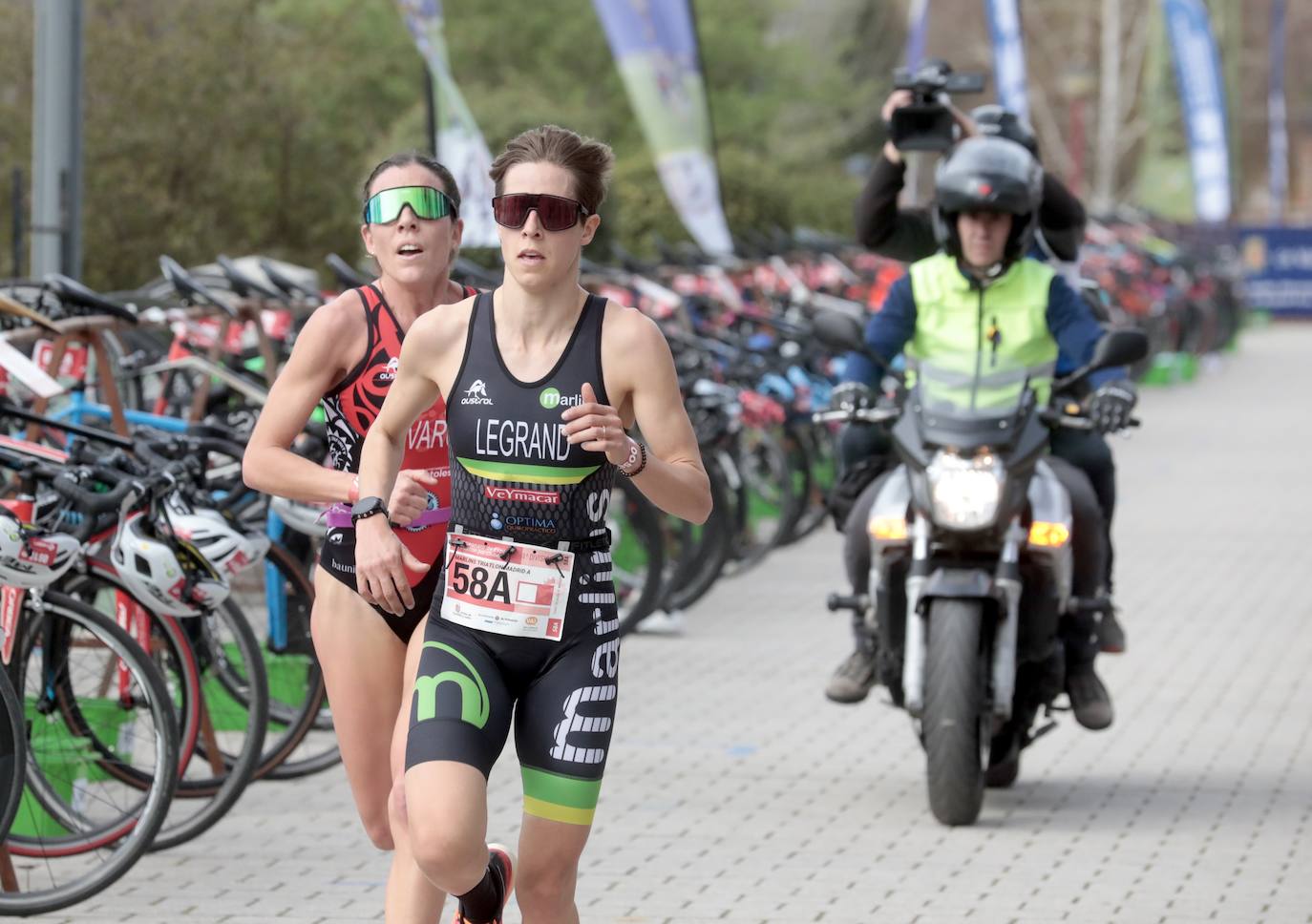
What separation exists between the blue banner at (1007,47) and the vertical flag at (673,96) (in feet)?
23.3

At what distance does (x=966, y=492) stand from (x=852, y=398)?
602mm

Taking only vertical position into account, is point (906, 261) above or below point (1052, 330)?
above

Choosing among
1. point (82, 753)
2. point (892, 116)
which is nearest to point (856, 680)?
point (892, 116)

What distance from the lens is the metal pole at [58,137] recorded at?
1026 cm

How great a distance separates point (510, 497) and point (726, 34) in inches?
1397

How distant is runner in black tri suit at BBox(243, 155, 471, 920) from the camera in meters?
4.94

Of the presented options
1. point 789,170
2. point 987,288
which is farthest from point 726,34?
point 987,288

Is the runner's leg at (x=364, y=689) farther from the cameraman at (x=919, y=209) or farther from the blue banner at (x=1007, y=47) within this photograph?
the blue banner at (x=1007, y=47)

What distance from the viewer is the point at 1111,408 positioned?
703 cm

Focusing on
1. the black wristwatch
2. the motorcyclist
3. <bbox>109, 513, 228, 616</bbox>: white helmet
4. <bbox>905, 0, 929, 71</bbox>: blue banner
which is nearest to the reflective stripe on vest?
the motorcyclist

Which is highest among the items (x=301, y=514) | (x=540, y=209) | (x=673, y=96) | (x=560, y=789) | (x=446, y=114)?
(x=673, y=96)

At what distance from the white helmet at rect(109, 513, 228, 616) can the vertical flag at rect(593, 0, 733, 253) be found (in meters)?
10.2

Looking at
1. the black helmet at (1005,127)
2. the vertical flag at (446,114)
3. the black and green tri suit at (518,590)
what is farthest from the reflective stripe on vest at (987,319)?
the vertical flag at (446,114)

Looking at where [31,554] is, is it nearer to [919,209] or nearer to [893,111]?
[893,111]
